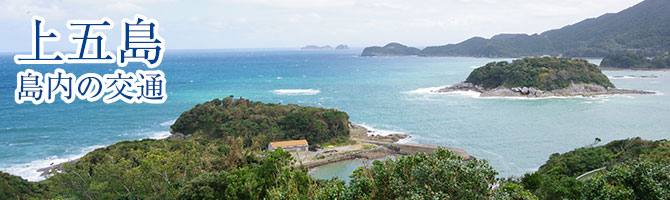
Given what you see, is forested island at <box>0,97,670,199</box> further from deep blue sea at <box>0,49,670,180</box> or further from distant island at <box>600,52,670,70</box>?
distant island at <box>600,52,670,70</box>

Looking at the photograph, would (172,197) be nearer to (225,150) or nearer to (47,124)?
(225,150)

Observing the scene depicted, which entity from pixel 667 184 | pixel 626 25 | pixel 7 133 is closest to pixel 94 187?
pixel 667 184

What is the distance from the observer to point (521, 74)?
48.7 meters

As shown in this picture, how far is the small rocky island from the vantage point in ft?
154

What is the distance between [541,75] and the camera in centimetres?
4869

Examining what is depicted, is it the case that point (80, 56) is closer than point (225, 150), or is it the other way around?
point (80, 56)

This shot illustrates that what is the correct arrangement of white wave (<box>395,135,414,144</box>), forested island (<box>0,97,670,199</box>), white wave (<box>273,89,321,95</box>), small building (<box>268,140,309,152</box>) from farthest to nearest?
white wave (<box>273,89,321,95</box>) < white wave (<box>395,135,414,144</box>) < small building (<box>268,140,309,152</box>) < forested island (<box>0,97,670,199</box>)

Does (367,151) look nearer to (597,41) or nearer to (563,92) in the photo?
(563,92)

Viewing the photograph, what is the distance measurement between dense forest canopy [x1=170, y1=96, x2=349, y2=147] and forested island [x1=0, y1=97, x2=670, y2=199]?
71mm

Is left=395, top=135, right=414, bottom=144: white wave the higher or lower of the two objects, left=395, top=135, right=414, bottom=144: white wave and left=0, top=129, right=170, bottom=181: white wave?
the higher

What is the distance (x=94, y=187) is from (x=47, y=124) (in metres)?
24.0

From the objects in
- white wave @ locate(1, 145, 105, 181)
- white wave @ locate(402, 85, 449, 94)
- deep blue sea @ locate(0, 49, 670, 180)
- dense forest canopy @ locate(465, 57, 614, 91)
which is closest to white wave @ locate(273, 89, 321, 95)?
deep blue sea @ locate(0, 49, 670, 180)

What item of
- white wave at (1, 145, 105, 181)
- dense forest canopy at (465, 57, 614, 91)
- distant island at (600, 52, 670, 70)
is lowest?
white wave at (1, 145, 105, 181)

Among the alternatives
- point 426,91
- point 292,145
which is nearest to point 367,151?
point 292,145
